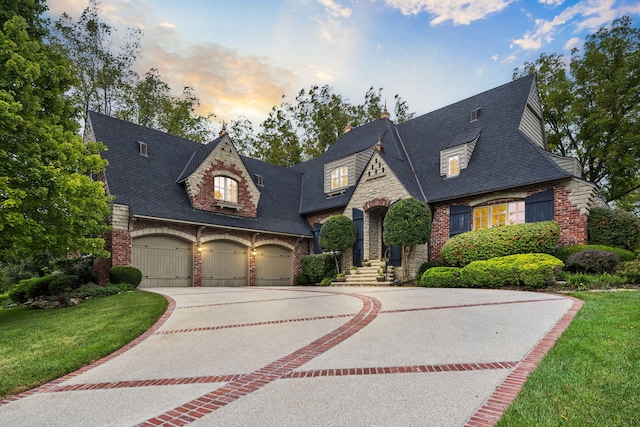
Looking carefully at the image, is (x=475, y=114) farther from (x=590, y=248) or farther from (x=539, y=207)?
(x=590, y=248)

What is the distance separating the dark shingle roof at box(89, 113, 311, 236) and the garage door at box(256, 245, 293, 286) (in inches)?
51.9

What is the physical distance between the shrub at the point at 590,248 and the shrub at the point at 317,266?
978cm

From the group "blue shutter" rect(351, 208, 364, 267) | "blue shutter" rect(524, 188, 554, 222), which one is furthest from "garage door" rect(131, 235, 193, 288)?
"blue shutter" rect(524, 188, 554, 222)

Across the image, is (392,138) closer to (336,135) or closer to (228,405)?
(336,135)

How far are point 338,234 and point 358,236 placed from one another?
123 cm

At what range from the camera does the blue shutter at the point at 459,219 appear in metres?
15.8

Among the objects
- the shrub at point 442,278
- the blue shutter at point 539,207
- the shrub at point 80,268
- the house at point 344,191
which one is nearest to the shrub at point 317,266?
the house at point 344,191

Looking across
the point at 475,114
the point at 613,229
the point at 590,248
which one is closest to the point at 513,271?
the point at 590,248

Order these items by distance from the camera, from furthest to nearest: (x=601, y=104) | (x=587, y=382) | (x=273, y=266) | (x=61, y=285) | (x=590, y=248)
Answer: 1. (x=273, y=266)
2. (x=601, y=104)
3. (x=61, y=285)
4. (x=590, y=248)
5. (x=587, y=382)

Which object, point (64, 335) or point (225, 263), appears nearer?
point (64, 335)

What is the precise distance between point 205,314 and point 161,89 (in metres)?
26.4

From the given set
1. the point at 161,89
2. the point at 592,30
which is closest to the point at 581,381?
the point at 592,30

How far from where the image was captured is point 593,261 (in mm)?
11258

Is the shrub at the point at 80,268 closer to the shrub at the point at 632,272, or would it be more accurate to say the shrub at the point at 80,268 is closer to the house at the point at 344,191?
the house at the point at 344,191
